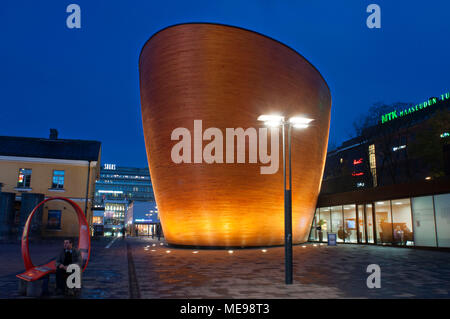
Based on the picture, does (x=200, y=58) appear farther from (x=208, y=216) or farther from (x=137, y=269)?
(x=137, y=269)

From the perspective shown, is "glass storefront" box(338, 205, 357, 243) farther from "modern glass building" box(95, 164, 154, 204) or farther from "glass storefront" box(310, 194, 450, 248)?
"modern glass building" box(95, 164, 154, 204)

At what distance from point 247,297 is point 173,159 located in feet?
46.8

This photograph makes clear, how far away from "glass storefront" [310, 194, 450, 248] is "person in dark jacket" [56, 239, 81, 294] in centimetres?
2014

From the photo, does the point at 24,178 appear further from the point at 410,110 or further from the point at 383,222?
the point at 410,110

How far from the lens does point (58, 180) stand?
31.8 meters

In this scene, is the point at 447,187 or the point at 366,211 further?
the point at 366,211

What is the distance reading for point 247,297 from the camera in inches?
290

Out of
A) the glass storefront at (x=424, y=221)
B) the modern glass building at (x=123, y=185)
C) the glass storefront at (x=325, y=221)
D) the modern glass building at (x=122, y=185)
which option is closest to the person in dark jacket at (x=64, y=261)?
the glass storefront at (x=424, y=221)

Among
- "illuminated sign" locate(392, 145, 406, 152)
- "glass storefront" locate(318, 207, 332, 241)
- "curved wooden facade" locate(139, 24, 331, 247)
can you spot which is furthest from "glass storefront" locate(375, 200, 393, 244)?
"illuminated sign" locate(392, 145, 406, 152)

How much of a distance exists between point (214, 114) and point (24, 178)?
20733 millimetres

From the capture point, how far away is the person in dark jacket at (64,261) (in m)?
7.65

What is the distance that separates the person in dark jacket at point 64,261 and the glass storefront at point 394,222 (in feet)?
66.1

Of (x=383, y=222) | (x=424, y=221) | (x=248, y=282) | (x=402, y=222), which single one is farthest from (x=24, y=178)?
(x=424, y=221)

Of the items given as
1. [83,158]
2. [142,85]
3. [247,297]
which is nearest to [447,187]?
[247,297]
